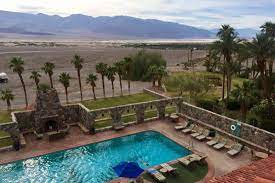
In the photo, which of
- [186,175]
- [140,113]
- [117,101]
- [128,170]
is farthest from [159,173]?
[117,101]

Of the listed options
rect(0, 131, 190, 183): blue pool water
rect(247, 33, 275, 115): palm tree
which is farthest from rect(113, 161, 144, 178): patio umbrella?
rect(247, 33, 275, 115): palm tree

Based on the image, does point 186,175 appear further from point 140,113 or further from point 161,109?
point 161,109

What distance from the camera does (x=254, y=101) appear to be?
129ft

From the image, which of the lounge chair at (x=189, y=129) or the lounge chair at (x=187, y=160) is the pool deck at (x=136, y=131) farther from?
the lounge chair at (x=187, y=160)

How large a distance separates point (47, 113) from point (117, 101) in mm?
14823

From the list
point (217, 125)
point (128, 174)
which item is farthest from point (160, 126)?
point (128, 174)

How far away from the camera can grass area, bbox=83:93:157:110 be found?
43.4 meters

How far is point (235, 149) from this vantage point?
90.9ft

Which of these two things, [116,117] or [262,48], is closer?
[116,117]

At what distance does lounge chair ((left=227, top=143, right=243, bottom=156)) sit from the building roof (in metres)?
16.1

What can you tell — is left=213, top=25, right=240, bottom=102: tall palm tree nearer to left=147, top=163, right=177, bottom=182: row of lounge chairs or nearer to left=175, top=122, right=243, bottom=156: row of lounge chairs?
left=175, top=122, right=243, bottom=156: row of lounge chairs

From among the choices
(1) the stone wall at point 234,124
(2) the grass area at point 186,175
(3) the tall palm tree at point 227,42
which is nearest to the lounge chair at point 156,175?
(2) the grass area at point 186,175

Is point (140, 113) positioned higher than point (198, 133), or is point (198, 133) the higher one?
point (140, 113)

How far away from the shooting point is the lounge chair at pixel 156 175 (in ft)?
74.3
